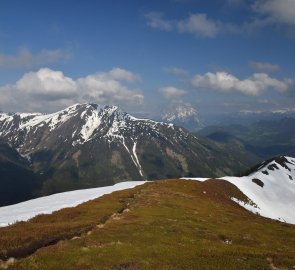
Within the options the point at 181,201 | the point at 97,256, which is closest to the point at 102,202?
the point at 181,201

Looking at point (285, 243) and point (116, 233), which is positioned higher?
point (116, 233)

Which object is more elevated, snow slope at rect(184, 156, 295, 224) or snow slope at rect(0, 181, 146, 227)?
snow slope at rect(0, 181, 146, 227)

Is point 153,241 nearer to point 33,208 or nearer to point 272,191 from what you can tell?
point 33,208

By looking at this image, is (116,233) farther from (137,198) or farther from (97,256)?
(137,198)

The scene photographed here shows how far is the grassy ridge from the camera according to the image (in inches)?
1024

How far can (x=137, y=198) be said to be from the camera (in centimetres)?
7200

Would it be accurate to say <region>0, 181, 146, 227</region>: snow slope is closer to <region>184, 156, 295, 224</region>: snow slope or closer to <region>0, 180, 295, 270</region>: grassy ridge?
<region>0, 180, 295, 270</region>: grassy ridge

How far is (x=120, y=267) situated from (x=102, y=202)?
43761 millimetres

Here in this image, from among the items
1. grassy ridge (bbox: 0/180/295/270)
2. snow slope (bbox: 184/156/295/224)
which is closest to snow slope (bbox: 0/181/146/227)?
grassy ridge (bbox: 0/180/295/270)

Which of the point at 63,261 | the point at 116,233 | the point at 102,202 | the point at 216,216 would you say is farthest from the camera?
the point at 102,202

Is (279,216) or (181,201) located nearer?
(181,201)

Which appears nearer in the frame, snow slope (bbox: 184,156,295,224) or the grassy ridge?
the grassy ridge

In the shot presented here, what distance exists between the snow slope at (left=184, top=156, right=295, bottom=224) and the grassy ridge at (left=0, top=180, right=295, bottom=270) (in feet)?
177

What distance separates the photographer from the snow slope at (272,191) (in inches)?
4588
